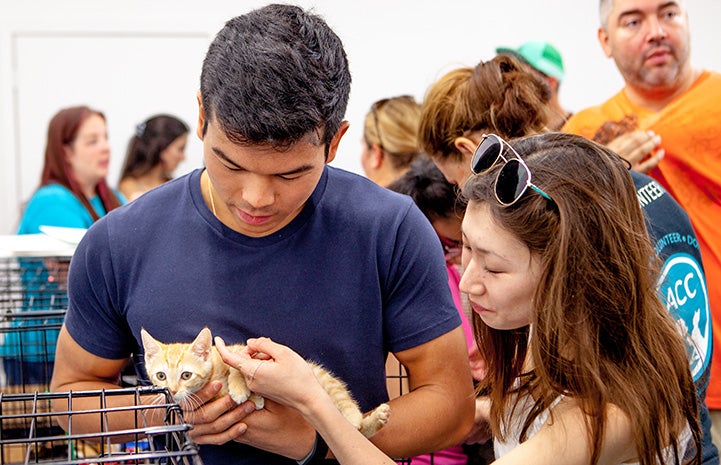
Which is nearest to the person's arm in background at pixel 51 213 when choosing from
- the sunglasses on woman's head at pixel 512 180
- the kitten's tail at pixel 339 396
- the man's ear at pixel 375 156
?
the man's ear at pixel 375 156

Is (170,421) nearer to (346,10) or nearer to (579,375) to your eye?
(579,375)

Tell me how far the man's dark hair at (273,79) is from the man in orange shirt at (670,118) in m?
0.97

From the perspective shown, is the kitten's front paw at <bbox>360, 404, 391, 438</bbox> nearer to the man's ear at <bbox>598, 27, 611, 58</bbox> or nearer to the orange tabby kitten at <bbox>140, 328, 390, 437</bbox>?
the orange tabby kitten at <bbox>140, 328, 390, 437</bbox>

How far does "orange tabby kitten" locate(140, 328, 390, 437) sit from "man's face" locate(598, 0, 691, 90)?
3.91ft

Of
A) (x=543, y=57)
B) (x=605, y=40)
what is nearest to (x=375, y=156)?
(x=543, y=57)

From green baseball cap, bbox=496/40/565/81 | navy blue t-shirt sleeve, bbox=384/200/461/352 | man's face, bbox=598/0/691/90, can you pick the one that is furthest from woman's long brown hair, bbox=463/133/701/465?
green baseball cap, bbox=496/40/565/81

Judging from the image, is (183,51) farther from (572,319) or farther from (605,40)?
(572,319)

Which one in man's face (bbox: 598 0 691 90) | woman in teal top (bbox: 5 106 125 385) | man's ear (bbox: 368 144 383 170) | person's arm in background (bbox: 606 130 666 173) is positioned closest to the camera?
person's arm in background (bbox: 606 130 666 173)

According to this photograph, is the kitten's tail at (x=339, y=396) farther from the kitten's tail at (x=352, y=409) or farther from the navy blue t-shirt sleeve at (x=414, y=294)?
the navy blue t-shirt sleeve at (x=414, y=294)

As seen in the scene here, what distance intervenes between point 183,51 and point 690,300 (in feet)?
14.1

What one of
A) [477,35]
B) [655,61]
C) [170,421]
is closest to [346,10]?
[477,35]

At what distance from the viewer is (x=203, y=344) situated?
1252 mm

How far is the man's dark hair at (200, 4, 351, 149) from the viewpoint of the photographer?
1.10 metres

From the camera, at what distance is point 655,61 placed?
6.56ft
